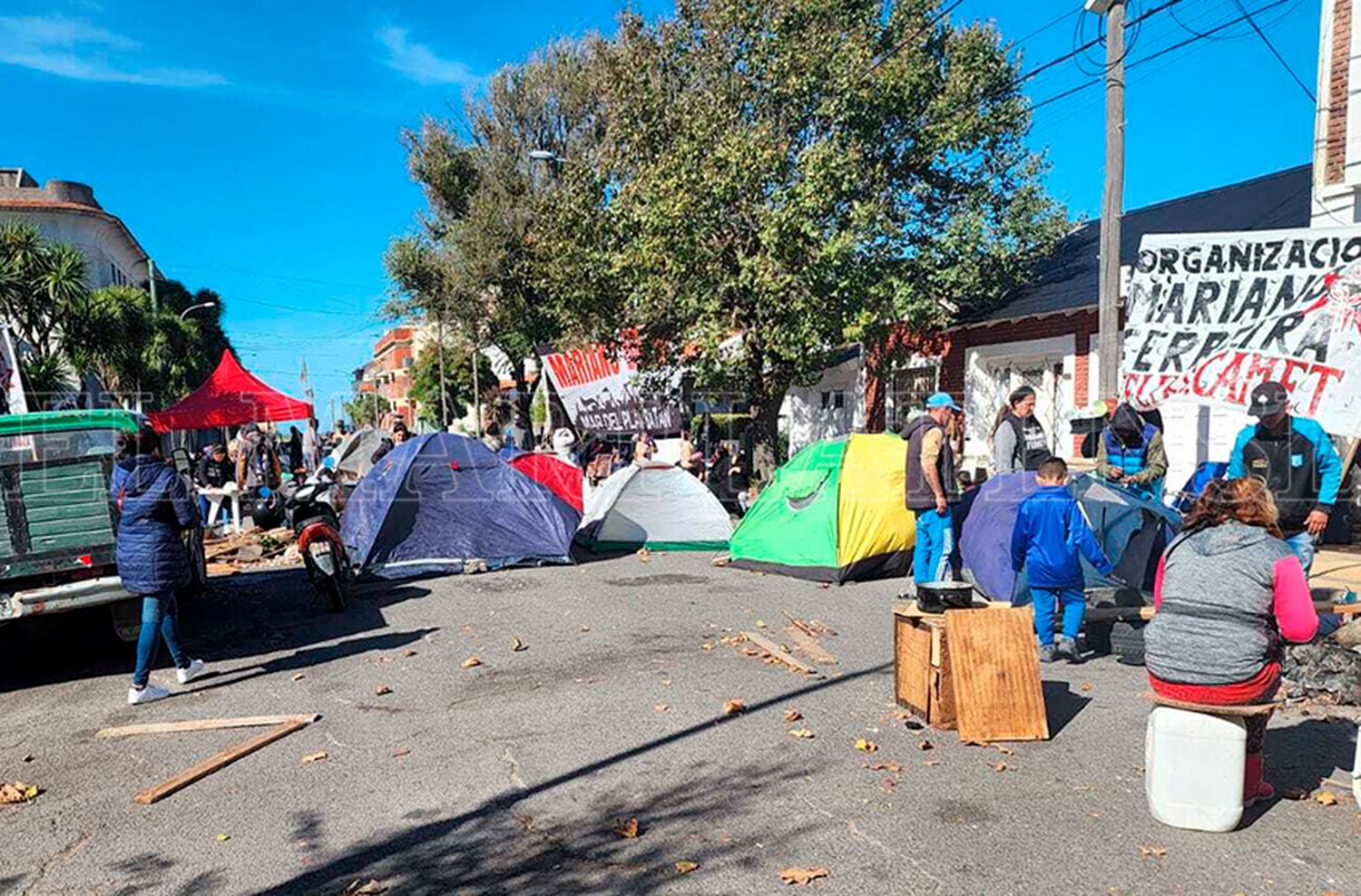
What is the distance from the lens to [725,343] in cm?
1413

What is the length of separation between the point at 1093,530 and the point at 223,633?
7.26 metres

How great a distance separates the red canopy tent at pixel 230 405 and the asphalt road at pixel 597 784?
10840 mm

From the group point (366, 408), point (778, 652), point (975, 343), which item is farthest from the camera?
point (366, 408)

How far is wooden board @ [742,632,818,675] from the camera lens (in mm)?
5918

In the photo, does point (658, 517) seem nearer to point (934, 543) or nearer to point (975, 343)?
point (934, 543)

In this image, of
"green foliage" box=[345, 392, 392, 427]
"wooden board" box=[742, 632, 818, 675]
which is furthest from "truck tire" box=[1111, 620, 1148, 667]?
"green foliage" box=[345, 392, 392, 427]

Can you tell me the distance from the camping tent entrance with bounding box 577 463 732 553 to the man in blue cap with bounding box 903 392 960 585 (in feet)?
12.7

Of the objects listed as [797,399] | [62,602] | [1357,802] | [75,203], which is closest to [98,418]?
[62,602]

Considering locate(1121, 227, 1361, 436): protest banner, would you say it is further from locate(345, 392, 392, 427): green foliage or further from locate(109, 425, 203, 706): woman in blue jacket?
locate(345, 392, 392, 427): green foliage

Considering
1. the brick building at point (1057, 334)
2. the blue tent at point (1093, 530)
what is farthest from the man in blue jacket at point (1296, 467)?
the brick building at point (1057, 334)

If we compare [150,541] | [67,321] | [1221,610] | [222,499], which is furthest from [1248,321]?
[67,321]

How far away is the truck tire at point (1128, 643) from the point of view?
5.90m

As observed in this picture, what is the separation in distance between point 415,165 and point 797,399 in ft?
35.9

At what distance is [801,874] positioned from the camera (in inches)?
129
